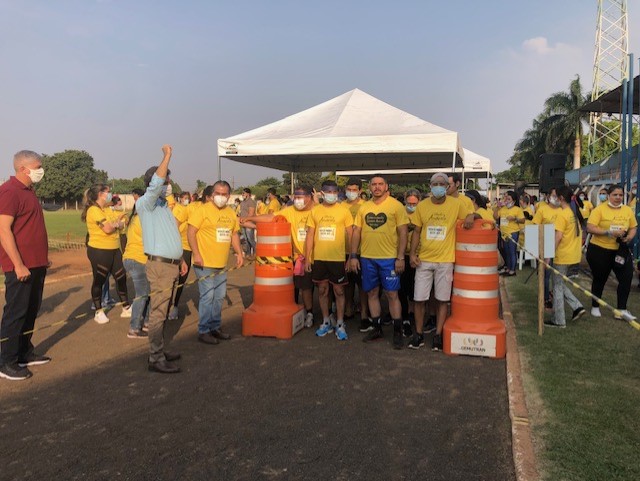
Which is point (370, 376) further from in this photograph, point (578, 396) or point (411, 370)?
point (578, 396)

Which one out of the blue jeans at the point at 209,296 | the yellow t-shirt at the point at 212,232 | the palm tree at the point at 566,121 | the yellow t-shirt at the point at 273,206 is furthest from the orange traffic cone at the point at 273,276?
the palm tree at the point at 566,121

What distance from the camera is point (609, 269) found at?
6.88 m

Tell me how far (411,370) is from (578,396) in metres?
1.54

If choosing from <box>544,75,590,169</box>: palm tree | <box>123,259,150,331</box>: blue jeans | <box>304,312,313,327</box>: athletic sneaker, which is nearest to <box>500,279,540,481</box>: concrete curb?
<box>304,312,313,327</box>: athletic sneaker

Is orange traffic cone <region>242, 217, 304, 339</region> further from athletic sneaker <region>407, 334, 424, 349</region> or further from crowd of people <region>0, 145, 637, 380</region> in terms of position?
athletic sneaker <region>407, 334, 424, 349</region>

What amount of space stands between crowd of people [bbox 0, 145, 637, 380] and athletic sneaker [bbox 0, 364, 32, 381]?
0.04 feet

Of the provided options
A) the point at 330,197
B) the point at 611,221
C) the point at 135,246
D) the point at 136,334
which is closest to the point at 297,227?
the point at 330,197

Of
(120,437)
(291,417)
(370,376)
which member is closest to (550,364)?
(370,376)

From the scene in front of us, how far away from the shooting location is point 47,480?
3.00m

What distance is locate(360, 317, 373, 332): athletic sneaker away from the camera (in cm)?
651

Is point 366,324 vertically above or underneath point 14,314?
underneath

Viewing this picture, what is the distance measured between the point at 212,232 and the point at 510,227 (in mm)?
8070

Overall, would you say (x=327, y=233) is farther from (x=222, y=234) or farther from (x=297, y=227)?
(x=222, y=234)

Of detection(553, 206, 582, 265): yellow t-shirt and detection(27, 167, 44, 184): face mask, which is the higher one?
detection(27, 167, 44, 184): face mask
